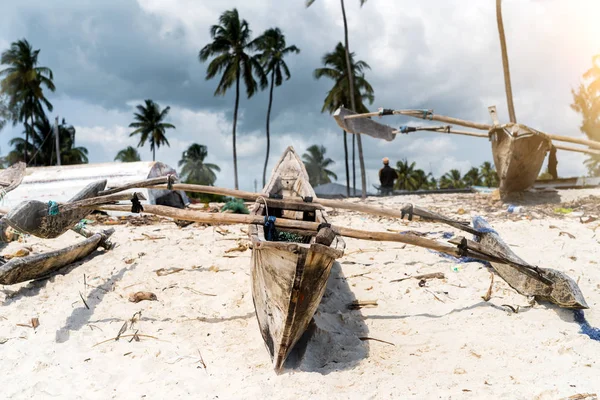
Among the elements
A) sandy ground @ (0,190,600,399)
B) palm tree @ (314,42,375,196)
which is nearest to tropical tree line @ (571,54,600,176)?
palm tree @ (314,42,375,196)

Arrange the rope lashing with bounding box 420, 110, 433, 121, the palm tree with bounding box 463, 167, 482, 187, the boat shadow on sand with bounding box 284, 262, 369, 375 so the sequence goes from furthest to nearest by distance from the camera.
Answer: the palm tree with bounding box 463, 167, 482, 187, the rope lashing with bounding box 420, 110, 433, 121, the boat shadow on sand with bounding box 284, 262, 369, 375

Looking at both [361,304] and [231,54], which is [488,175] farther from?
[361,304]

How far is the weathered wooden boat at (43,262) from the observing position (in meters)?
4.56

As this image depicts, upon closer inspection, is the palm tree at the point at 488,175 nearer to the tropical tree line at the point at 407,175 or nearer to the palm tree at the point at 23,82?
the tropical tree line at the point at 407,175

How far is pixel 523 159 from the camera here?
9625mm

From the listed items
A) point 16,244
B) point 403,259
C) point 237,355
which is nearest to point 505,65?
point 403,259

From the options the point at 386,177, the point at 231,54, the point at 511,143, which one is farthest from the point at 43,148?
the point at 511,143

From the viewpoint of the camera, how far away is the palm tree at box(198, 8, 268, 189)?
2509 cm

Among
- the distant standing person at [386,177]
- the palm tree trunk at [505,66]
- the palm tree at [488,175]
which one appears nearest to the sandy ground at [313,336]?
the palm tree trunk at [505,66]

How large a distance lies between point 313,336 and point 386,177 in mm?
11076

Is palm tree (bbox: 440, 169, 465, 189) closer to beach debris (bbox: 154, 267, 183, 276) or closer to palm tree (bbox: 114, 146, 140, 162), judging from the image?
palm tree (bbox: 114, 146, 140, 162)

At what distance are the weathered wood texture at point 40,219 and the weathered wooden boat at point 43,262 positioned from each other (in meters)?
0.41

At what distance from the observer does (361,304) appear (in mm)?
4629

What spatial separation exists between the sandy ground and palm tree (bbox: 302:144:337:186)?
3471 centimetres
